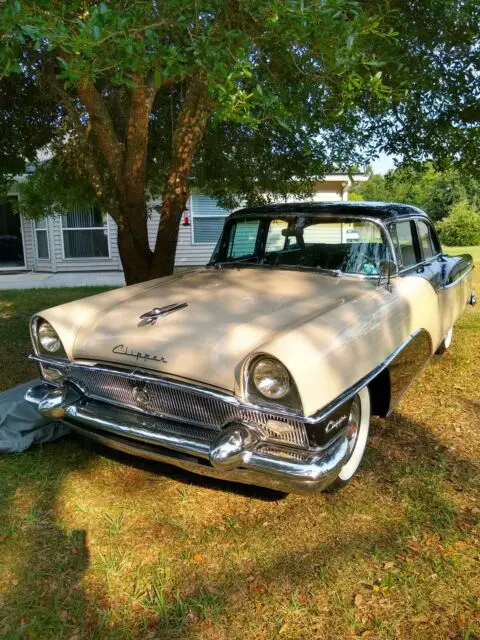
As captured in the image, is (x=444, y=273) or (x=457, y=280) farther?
(x=457, y=280)

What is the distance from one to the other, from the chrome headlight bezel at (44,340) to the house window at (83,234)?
1122cm

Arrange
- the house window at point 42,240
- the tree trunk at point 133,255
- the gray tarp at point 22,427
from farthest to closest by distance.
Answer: the house window at point 42,240 < the tree trunk at point 133,255 < the gray tarp at point 22,427

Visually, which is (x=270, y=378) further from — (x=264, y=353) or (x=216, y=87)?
(x=216, y=87)

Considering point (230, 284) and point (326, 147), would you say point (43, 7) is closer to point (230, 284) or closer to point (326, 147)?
point (230, 284)

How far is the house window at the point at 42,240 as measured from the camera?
14197 mm

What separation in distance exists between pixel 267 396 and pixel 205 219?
1232 centimetres

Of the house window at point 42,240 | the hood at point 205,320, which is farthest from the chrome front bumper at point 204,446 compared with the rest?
the house window at point 42,240

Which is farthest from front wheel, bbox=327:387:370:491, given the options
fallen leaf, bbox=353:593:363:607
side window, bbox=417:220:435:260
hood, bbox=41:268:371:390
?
side window, bbox=417:220:435:260

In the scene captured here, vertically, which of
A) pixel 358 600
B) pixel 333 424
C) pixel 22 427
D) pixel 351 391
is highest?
pixel 351 391

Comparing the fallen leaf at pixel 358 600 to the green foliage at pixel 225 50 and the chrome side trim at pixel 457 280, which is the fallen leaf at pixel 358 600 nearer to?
the green foliage at pixel 225 50

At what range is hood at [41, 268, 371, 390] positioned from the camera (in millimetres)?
2551

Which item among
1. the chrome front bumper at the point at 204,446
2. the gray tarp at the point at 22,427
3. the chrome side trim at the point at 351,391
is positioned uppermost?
the chrome side trim at the point at 351,391

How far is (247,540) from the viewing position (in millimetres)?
2547

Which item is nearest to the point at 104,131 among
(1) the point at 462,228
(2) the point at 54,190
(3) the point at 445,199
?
(2) the point at 54,190
